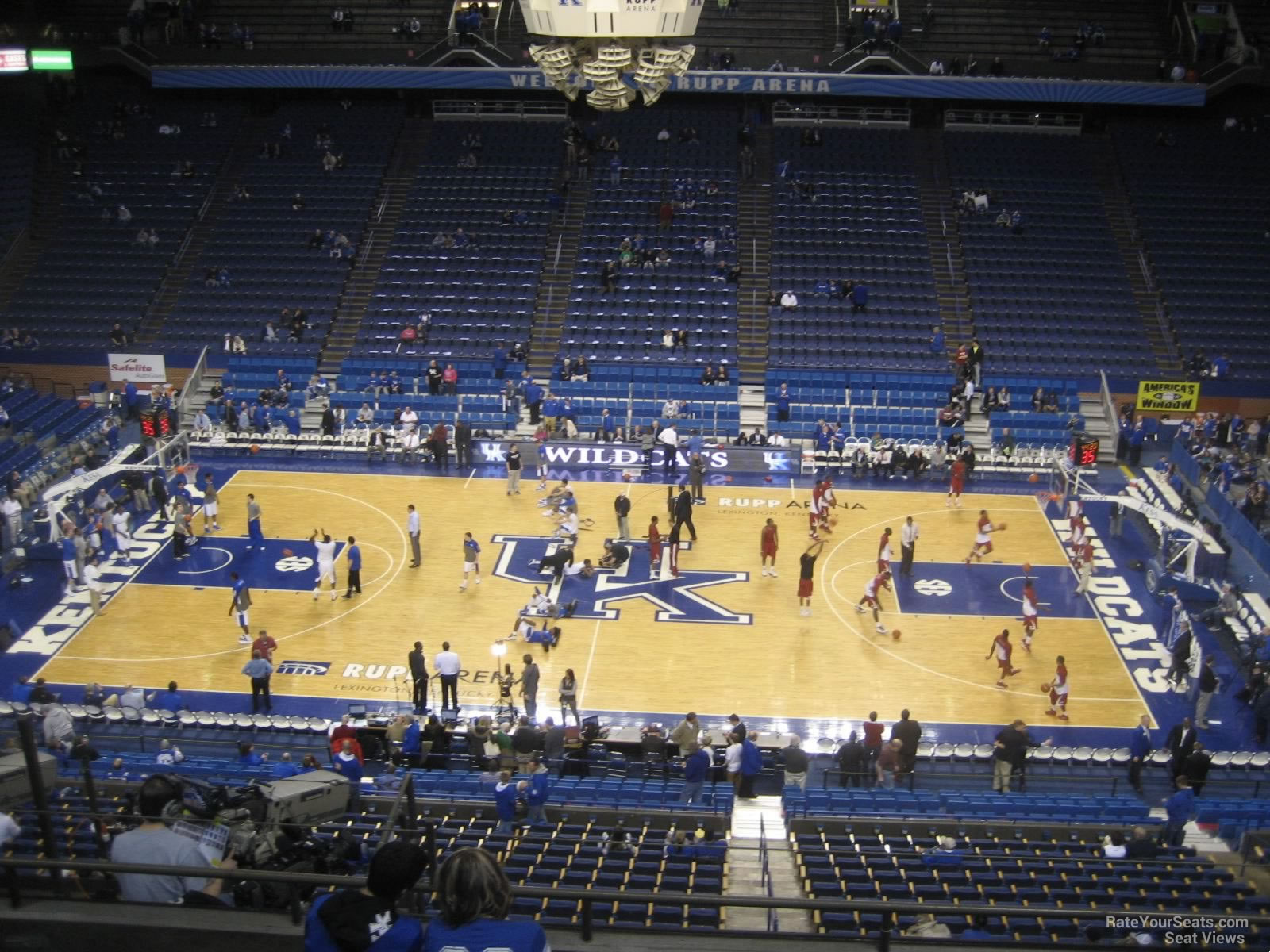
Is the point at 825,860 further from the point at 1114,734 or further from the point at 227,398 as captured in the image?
the point at 227,398

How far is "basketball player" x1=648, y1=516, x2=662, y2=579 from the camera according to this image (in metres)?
27.4

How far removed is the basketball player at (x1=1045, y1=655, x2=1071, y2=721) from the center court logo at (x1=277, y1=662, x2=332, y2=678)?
13358 millimetres

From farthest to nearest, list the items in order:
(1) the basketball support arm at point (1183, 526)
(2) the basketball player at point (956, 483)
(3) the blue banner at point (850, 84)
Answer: (3) the blue banner at point (850, 84), (2) the basketball player at point (956, 483), (1) the basketball support arm at point (1183, 526)

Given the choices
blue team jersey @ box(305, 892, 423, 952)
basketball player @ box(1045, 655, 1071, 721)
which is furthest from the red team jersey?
blue team jersey @ box(305, 892, 423, 952)

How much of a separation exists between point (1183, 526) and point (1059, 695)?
6197 millimetres

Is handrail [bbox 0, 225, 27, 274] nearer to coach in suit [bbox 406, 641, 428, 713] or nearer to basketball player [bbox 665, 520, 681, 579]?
basketball player [bbox 665, 520, 681, 579]

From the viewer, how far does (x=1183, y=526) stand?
26469 millimetres

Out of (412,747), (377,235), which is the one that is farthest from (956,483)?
(377,235)

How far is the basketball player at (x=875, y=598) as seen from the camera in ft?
83.5

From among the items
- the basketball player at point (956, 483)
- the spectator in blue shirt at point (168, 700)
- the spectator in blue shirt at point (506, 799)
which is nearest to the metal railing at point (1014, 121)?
the basketball player at point (956, 483)

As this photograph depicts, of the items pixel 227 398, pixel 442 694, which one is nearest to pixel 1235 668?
pixel 442 694

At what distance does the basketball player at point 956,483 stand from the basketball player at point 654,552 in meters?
7.71

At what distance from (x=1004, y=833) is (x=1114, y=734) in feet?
17.9

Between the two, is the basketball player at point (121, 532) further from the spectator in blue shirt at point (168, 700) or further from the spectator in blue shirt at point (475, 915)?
the spectator in blue shirt at point (475, 915)
